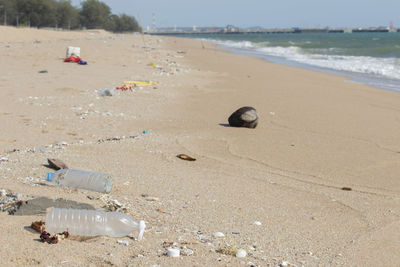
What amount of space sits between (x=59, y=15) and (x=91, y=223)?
234 feet

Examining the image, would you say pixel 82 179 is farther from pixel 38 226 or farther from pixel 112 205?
pixel 38 226

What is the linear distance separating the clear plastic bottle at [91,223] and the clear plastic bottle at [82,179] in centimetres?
68

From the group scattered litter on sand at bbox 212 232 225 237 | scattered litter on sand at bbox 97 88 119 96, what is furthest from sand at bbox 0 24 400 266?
scattered litter on sand at bbox 97 88 119 96

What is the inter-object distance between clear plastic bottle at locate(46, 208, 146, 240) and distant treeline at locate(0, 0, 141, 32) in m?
55.1

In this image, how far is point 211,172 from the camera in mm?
4941

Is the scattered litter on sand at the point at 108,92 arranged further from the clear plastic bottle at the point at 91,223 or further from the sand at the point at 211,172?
the clear plastic bottle at the point at 91,223

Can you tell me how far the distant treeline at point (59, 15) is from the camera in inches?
2248

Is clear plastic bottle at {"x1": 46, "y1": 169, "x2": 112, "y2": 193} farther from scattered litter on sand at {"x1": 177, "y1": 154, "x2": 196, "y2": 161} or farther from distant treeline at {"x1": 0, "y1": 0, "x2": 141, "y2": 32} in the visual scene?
distant treeline at {"x1": 0, "y1": 0, "x2": 141, "y2": 32}

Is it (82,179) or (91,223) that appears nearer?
(91,223)

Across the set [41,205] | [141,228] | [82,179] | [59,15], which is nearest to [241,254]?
[141,228]

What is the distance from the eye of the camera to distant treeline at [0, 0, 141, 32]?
187ft

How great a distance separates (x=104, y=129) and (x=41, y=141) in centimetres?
103

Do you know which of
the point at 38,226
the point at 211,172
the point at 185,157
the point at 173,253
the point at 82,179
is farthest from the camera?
the point at 185,157

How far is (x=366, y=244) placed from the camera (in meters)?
3.38
